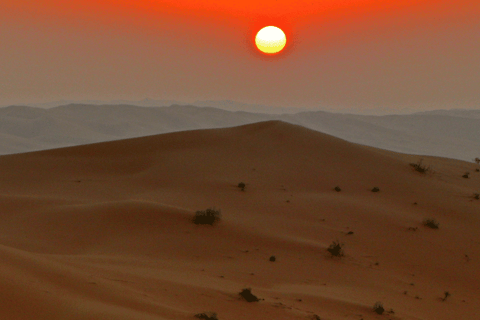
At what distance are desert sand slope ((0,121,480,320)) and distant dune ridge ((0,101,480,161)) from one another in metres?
55.9

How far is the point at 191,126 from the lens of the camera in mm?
100688

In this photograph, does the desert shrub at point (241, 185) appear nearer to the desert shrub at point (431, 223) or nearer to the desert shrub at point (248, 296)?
the desert shrub at point (431, 223)

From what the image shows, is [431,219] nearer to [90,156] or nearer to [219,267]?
[219,267]

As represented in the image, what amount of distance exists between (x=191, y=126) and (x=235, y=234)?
9124 centimetres

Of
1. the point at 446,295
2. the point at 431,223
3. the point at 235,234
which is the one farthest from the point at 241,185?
the point at 446,295

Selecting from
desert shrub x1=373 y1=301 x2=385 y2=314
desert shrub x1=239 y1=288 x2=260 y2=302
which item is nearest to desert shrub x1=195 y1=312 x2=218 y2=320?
desert shrub x1=239 y1=288 x2=260 y2=302

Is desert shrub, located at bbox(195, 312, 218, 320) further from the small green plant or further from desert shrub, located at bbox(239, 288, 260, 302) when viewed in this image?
the small green plant

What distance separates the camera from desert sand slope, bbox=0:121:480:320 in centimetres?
618

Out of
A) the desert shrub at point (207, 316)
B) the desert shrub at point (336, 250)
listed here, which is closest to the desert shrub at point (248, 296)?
the desert shrub at point (207, 316)

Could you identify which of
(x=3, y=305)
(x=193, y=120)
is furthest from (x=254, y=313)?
(x=193, y=120)

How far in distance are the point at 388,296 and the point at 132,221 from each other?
5821 millimetres

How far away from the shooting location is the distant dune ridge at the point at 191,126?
8300 centimetres

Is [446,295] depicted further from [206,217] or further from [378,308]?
[206,217]

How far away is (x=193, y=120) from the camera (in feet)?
352
